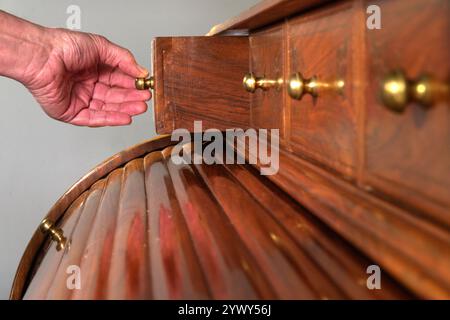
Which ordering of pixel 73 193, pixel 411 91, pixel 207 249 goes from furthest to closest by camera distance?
1. pixel 73 193
2. pixel 207 249
3. pixel 411 91

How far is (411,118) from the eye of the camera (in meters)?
0.43

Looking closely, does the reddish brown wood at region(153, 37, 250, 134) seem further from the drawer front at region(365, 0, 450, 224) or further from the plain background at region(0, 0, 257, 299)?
the plain background at region(0, 0, 257, 299)

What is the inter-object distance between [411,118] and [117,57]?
2.87 feet

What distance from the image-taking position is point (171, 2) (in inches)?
83.4

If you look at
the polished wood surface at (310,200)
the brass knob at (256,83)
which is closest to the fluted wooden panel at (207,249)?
the polished wood surface at (310,200)

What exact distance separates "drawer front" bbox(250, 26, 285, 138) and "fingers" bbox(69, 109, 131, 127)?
41 cm

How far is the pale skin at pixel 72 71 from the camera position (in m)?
1.09

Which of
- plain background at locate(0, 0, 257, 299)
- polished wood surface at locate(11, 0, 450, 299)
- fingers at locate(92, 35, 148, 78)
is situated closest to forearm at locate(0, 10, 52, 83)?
fingers at locate(92, 35, 148, 78)

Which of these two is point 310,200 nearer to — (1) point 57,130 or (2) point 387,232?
(2) point 387,232

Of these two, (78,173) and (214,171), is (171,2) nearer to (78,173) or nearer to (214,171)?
(78,173)

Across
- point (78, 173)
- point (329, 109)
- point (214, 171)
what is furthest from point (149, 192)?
point (78, 173)

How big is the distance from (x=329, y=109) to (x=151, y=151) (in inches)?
25.4

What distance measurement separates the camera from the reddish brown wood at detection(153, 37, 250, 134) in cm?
98

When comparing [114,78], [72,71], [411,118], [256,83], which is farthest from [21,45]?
[411,118]
